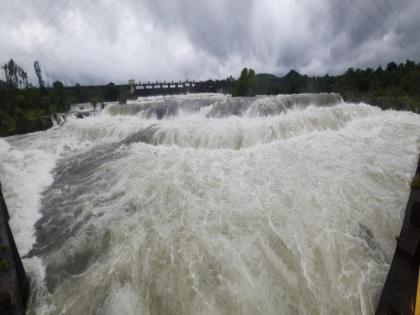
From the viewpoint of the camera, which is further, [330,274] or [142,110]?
[142,110]

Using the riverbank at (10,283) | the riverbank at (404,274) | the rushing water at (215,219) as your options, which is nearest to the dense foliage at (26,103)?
the rushing water at (215,219)

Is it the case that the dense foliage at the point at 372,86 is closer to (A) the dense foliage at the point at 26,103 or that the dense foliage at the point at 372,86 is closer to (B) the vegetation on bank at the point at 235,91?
(B) the vegetation on bank at the point at 235,91

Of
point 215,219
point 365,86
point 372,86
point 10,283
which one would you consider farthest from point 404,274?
point 365,86

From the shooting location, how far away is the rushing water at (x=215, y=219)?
11.7ft

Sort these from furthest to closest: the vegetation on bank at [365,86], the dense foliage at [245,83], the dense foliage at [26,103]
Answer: the dense foliage at [245,83]
the vegetation on bank at [365,86]
the dense foliage at [26,103]

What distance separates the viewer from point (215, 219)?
498cm

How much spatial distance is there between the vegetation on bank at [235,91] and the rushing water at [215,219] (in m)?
12.3

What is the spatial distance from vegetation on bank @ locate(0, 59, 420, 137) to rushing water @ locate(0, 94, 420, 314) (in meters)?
12.3

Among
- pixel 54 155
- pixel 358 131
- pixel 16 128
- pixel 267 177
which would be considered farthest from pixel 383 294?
pixel 16 128

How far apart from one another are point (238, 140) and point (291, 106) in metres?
5.48

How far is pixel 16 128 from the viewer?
60.7 ft

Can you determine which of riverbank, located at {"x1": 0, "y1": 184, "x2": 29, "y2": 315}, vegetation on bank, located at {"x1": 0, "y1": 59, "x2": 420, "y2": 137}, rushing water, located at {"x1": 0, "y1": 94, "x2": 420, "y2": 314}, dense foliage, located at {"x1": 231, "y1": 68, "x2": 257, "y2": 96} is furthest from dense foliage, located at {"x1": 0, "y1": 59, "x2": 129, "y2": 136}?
riverbank, located at {"x1": 0, "y1": 184, "x2": 29, "y2": 315}

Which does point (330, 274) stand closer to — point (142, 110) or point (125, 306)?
point (125, 306)

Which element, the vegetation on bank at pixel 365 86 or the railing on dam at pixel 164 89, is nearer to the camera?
the vegetation on bank at pixel 365 86
